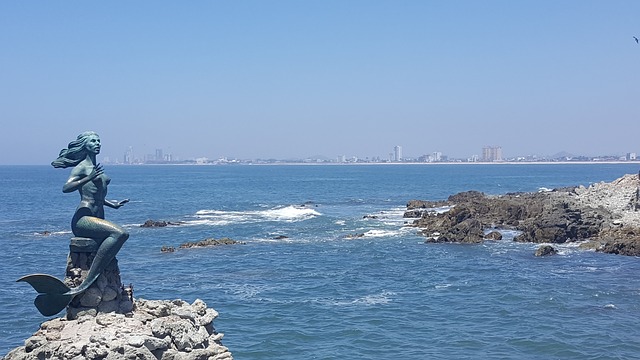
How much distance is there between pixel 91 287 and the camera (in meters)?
14.8

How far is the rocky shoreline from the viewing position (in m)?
45.8

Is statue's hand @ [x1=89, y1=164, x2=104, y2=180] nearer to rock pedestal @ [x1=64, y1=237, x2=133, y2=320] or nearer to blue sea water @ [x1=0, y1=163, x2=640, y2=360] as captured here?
rock pedestal @ [x1=64, y1=237, x2=133, y2=320]

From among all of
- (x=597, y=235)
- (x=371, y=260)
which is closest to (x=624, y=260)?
(x=597, y=235)

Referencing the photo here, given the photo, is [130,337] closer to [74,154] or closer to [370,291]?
[74,154]

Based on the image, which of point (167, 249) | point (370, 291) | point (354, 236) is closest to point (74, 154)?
point (370, 291)

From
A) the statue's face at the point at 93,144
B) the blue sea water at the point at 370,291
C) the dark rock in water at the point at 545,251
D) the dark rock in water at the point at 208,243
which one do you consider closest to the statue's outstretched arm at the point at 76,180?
the statue's face at the point at 93,144

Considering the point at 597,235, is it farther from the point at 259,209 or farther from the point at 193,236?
the point at 259,209

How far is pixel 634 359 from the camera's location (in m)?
22.2

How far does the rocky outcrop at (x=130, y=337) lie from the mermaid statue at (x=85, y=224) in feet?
2.03

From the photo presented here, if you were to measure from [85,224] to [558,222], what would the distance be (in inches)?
1661

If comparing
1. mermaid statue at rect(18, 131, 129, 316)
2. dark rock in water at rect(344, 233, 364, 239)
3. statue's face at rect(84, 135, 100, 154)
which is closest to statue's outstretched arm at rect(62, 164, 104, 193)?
mermaid statue at rect(18, 131, 129, 316)

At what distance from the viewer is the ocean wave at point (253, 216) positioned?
6819 cm

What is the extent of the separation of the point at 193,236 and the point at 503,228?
2729 cm

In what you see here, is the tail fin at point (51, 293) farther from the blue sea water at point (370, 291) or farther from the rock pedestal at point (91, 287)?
the blue sea water at point (370, 291)
